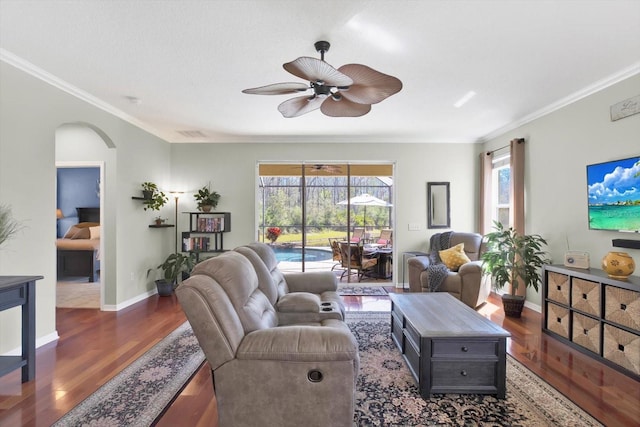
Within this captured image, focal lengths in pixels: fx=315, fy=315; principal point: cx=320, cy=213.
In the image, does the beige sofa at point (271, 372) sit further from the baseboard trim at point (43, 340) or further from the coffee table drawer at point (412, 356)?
the baseboard trim at point (43, 340)

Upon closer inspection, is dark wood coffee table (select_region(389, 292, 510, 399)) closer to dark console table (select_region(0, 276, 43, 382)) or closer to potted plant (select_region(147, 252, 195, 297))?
dark console table (select_region(0, 276, 43, 382))

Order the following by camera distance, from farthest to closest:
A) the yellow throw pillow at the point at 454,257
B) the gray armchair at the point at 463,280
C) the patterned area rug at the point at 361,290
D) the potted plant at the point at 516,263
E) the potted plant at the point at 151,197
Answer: the patterned area rug at the point at 361,290 → the potted plant at the point at 151,197 → the yellow throw pillow at the point at 454,257 → the gray armchair at the point at 463,280 → the potted plant at the point at 516,263

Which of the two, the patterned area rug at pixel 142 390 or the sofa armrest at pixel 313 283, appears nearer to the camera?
the patterned area rug at pixel 142 390

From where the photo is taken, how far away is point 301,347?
1652mm

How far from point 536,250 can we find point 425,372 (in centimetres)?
285

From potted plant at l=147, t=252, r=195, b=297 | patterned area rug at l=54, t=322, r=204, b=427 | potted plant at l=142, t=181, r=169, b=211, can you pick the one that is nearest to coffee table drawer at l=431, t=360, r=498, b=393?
patterned area rug at l=54, t=322, r=204, b=427

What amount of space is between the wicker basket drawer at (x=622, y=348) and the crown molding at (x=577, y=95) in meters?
2.32

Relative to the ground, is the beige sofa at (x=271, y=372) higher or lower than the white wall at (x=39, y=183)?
lower

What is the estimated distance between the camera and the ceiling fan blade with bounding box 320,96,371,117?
8.55 feet

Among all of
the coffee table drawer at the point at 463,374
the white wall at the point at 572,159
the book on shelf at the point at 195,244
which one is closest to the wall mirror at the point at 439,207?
the white wall at the point at 572,159

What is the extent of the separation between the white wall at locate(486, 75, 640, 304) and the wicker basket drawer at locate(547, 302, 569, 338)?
0.63m

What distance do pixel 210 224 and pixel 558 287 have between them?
4912 mm

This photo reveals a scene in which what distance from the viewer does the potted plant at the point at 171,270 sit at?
197 inches

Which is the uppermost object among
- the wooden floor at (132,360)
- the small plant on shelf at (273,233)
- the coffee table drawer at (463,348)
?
the small plant on shelf at (273,233)
